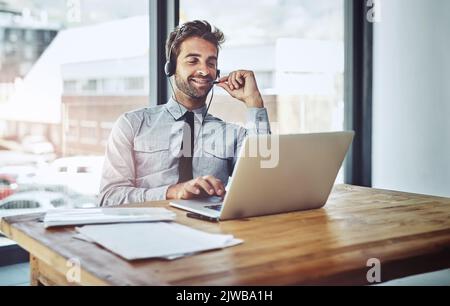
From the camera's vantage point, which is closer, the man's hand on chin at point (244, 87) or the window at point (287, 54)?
the man's hand on chin at point (244, 87)

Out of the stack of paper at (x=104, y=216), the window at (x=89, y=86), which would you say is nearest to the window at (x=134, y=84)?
the window at (x=89, y=86)

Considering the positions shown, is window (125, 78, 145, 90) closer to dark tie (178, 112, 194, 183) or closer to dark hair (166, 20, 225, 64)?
dark hair (166, 20, 225, 64)

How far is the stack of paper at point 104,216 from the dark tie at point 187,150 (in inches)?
38.3

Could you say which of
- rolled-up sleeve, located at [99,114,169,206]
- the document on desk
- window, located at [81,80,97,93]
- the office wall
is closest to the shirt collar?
rolled-up sleeve, located at [99,114,169,206]

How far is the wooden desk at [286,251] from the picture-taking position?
116 cm

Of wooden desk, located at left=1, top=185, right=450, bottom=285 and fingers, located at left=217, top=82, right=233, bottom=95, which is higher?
fingers, located at left=217, top=82, right=233, bottom=95

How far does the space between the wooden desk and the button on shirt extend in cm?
78

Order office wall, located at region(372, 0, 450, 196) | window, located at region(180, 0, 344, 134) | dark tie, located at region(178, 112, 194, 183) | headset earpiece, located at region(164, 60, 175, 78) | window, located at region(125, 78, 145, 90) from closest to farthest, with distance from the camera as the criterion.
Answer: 1. dark tie, located at region(178, 112, 194, 183)
2. headset earpiece, located at region(164, 60, 175, 78)
3. window, located at region(125, 78, 145, 90)
4. window, located at region(180, 0, 344, 134)
5. office wall, located at region(372, 0, 450, 196)

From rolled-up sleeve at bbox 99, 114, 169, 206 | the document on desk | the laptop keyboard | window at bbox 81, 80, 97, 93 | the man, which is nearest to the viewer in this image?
the document on desk

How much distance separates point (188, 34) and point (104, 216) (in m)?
1.43

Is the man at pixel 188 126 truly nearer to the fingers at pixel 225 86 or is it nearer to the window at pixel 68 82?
the fingers at pixel 225 86

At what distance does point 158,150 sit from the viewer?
2.70 meters

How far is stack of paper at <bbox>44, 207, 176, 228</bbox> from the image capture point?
1.56m
